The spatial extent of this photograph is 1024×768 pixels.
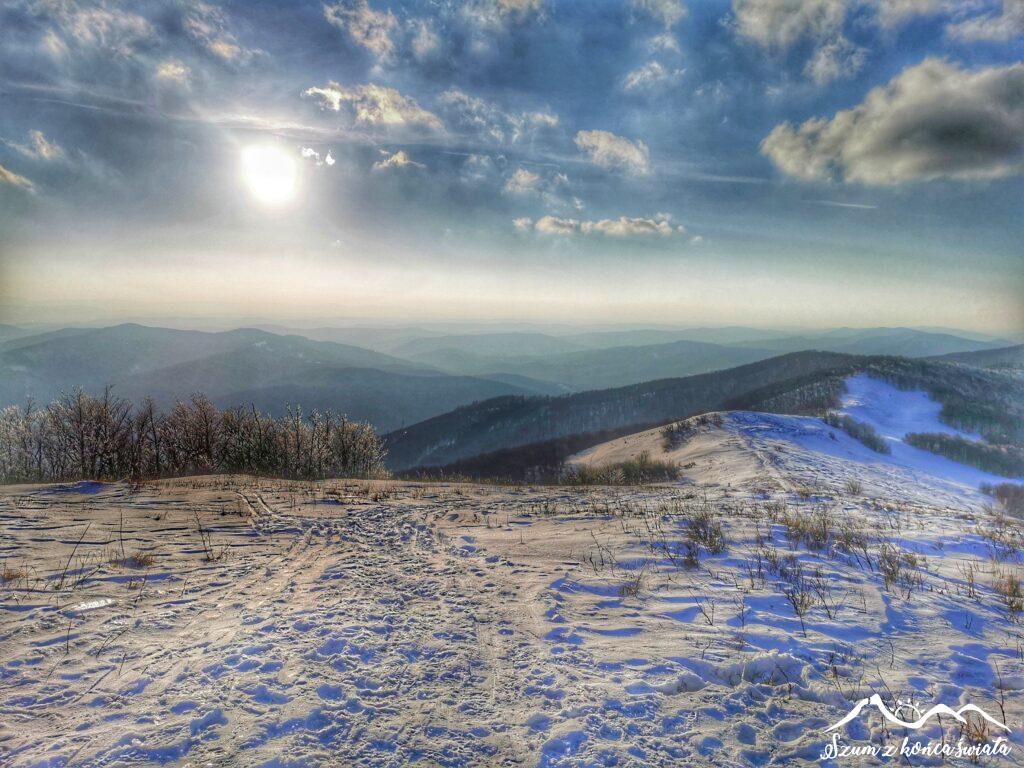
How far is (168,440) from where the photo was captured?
2269cm

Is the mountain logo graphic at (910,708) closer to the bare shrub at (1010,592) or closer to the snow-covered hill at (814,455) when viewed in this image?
the bare shrub at (1010,592)

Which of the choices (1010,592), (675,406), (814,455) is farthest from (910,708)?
(675,406)

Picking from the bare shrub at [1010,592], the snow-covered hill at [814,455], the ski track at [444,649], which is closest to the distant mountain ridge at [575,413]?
the snow-covered hill at [814,455]

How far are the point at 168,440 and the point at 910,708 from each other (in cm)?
2845

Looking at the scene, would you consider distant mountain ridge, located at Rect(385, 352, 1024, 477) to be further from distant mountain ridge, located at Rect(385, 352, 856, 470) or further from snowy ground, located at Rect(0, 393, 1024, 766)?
snowy ground, located at Rect(0, 393, 1024, 766)

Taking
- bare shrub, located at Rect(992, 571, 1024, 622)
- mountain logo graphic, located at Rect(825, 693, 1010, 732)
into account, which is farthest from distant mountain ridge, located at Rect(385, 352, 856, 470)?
mountain logo graphic, located at Rect(825, 693, 1010, 732)

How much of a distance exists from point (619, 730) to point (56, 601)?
696 cm

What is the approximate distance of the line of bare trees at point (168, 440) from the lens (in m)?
20.6

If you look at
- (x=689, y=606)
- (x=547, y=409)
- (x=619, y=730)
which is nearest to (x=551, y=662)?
(x=619, y=730)

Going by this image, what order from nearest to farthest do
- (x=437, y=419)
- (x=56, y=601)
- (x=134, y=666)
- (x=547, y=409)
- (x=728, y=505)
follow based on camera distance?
1. (x=134, y=666)
2. (x=56, y=601)
3. (x=728, y=505)
4. (x=547, y=409)
5. (x=437, y=419)

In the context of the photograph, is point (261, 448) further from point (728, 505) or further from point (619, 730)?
point (619, 730)

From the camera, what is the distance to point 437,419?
512 ft

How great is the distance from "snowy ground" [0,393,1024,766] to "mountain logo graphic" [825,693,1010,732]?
8 centimetres

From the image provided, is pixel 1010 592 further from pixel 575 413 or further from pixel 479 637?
pixel 575 413
